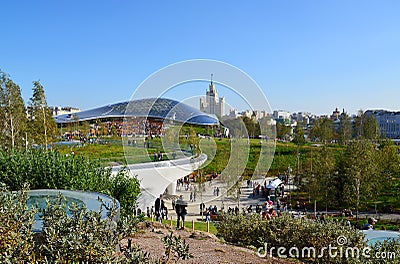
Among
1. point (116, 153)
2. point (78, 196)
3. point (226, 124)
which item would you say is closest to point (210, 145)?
point (226, 124)

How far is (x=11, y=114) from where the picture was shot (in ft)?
81.3

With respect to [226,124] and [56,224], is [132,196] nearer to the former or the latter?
[226,124]

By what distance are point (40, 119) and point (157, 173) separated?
884 centimetres

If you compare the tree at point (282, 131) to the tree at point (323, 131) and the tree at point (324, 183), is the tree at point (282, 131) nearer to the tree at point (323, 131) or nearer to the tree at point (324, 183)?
the tree at point (323, 131)

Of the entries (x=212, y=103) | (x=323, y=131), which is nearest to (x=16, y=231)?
(x=212, y=103)

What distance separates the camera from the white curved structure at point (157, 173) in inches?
893

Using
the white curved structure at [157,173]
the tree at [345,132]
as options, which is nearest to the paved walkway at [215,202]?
the white curved structure at [157,173]

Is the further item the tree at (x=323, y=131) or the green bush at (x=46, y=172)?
the tree at (x=323, y=131)

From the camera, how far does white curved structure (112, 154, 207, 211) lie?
74.4ft

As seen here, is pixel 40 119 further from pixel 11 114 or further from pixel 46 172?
pixel 46 172

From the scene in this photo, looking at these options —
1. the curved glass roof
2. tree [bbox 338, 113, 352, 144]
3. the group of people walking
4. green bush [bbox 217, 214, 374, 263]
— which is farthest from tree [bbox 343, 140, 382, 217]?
tree [bbox 338, 113, 352, 144]

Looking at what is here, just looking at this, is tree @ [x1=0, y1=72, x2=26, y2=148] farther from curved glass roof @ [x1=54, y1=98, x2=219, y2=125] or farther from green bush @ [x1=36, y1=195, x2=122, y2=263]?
green bush @ [x1=36, y1=195, x2=122, y2=263]

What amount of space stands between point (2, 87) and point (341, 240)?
941 inches

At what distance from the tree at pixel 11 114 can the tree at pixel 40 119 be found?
0.85 meters
